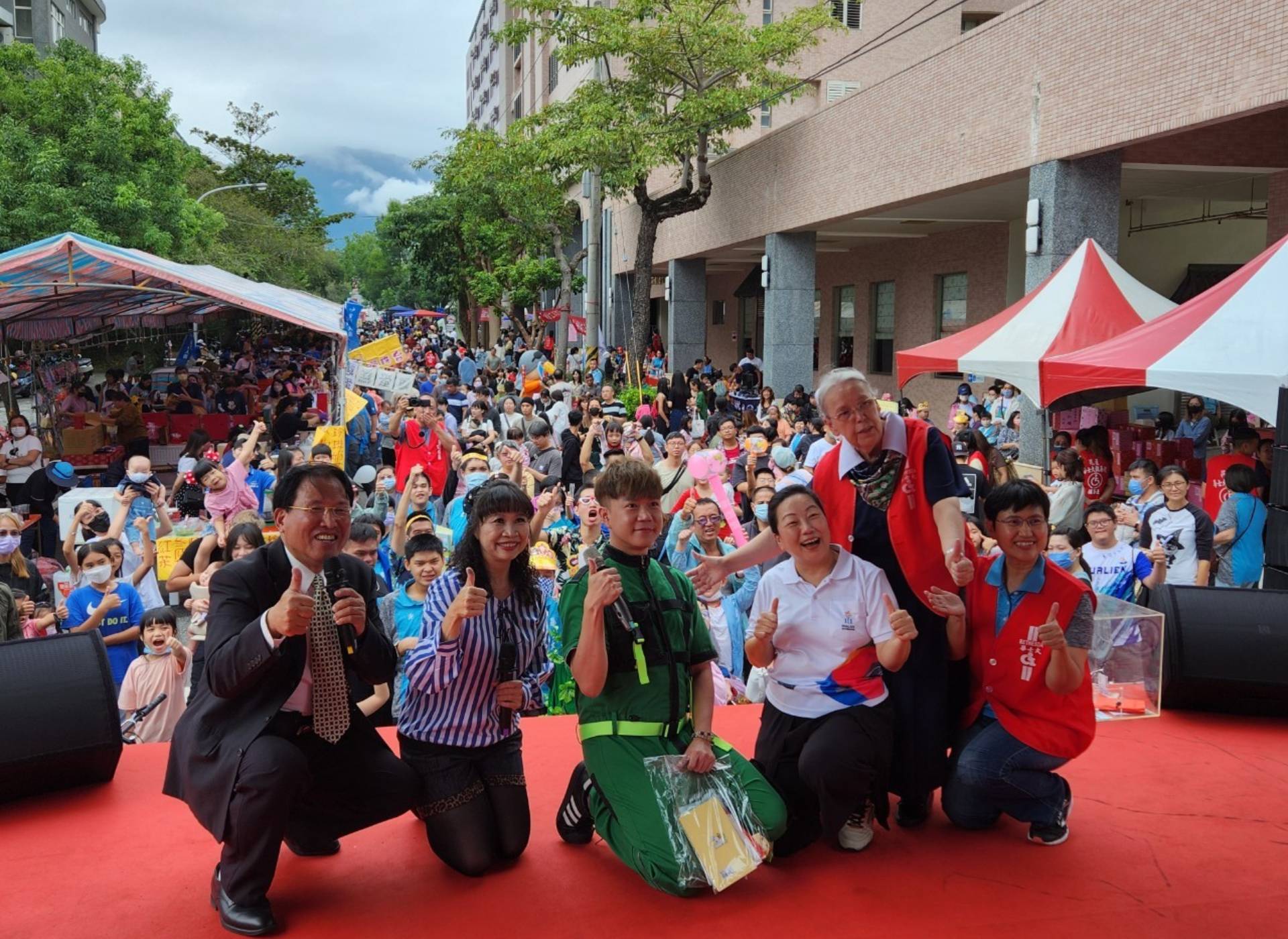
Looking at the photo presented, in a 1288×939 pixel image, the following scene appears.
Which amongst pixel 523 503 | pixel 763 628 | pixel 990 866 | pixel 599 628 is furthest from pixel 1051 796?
pixel 523 503

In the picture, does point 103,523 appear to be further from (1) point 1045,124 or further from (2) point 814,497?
(1) point 1045,124

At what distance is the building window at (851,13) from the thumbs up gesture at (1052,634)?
25.9m

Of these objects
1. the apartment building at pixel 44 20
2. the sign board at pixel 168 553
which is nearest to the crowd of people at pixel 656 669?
the sign board at pixel 168 553

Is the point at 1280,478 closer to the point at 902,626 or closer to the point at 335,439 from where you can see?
the point at 902,626

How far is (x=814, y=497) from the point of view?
12.4 ft

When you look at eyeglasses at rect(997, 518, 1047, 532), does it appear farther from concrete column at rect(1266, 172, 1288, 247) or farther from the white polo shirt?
concrete column at rect(1266, 172, 1288, 247)

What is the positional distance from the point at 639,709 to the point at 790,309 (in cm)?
1684

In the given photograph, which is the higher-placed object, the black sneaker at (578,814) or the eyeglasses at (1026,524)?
the eyeglasses at (1026,524)

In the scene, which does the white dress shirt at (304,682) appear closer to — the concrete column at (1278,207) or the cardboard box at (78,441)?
the concrete column at (1278,207)

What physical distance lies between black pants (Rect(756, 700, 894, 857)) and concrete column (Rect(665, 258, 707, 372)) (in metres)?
22.0

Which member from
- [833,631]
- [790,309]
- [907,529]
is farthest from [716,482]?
[790,309]

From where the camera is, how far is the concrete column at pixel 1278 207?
12.4 meters

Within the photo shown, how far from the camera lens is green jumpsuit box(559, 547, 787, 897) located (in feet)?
11.7

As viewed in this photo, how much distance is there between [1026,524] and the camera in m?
3.76
